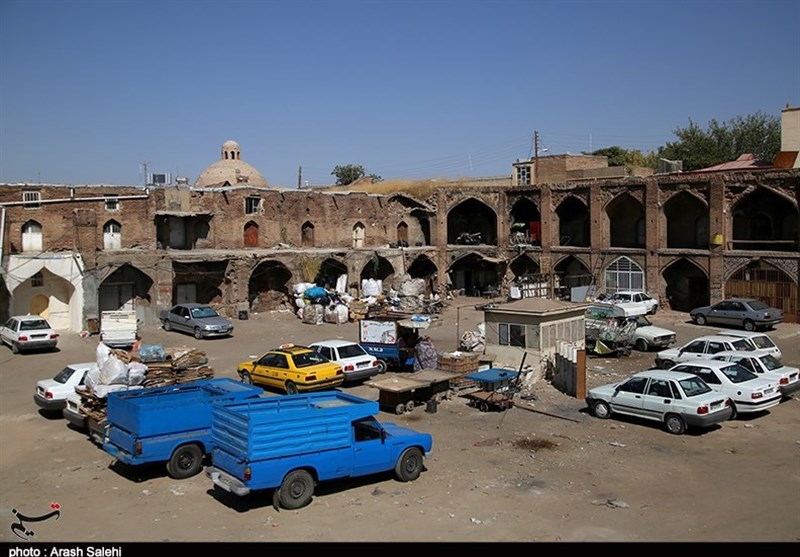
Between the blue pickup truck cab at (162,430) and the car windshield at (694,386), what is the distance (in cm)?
1011

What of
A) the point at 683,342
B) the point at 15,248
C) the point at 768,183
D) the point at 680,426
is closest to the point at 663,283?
the point at 768,183

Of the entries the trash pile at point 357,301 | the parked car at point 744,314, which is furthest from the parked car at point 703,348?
the trash pile at point 357,301

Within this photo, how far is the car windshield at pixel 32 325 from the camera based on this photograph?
89.2ft

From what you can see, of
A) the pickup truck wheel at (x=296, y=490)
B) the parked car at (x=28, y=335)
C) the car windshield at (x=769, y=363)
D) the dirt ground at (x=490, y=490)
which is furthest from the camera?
the parked car at (x=28, y=335)

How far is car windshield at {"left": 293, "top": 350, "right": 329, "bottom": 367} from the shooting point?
20.2 metres

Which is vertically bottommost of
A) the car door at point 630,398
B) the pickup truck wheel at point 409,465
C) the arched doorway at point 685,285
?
the pickup truck wheel at point 409,465

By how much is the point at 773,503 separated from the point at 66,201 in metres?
32.2

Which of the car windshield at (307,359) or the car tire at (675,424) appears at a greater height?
the car windshield at (307,359)

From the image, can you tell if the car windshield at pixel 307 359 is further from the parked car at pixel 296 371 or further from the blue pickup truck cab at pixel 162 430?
the blue pickup truck cab at pixel 162 430

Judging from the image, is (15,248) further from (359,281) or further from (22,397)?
(359,281)

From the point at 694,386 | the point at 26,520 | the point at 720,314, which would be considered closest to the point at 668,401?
the point at 694,386

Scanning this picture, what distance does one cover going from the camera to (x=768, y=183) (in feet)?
111

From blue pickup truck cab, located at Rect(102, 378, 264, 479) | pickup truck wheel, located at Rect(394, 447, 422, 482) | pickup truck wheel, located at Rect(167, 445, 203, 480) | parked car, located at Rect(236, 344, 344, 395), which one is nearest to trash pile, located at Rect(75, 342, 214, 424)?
parked car, located at Rect(236, 344, 344, 395)

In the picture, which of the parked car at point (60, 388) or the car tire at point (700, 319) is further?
the car tire at point (700, 319)
